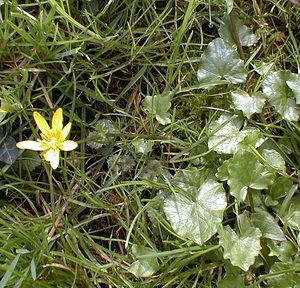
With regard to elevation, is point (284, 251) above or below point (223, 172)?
below

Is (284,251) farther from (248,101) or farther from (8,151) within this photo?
(8,151)

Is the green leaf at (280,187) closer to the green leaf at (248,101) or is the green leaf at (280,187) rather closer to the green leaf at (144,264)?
the green leaf at (248,101)

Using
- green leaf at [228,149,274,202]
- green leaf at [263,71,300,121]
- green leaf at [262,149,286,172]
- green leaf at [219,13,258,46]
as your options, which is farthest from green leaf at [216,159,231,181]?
green leaf at [219,13,258,46]

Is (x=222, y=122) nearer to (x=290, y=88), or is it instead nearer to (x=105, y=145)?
(x=290, y=88)

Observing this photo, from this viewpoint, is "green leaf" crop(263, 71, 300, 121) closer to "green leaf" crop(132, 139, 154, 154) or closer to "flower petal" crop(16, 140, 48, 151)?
"green leaf" crop(132, 139, 154, 154)

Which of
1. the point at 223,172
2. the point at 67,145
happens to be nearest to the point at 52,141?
the point at 67,145

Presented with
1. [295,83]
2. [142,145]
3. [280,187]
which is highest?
[295,83]
